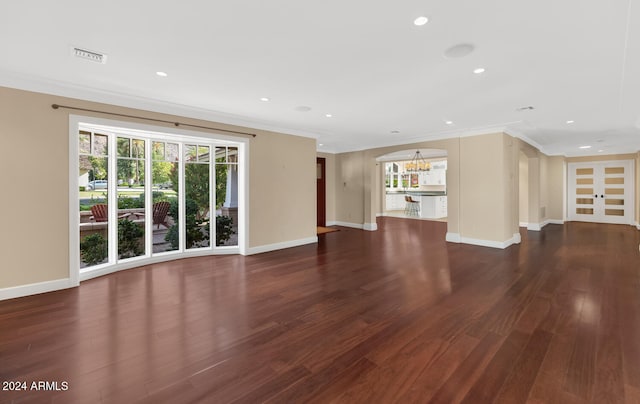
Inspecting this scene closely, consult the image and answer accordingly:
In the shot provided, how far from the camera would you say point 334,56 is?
9.35 ft

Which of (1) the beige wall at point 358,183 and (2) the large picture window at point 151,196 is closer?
(2) the large picture window at point 151,196

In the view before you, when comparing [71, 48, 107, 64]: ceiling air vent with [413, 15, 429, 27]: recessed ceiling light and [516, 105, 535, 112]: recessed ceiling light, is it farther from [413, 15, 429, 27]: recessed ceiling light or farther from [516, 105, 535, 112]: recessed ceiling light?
[516, 105, 535, 112]: recessed ceiling light

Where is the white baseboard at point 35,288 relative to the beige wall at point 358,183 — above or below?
below

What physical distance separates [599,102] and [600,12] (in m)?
3.06

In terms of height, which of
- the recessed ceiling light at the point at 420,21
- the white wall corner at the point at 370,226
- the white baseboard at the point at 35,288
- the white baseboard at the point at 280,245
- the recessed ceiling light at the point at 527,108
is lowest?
the white baseboard at the point at 35,288

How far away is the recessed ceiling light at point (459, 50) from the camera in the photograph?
2602 millimetres

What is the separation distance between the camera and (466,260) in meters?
5.17

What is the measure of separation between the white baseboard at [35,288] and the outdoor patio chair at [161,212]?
153cm

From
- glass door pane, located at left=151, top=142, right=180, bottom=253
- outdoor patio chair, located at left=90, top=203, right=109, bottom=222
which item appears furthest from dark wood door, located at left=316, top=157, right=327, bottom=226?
outdoor patio chair, located at left=90, top=203, right=109, bottom=222

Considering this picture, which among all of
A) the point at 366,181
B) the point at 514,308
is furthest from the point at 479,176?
the point at 514,308

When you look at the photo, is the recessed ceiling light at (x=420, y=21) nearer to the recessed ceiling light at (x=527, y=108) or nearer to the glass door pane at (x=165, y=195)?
the recessed ceiling light at (x=527, y=108)

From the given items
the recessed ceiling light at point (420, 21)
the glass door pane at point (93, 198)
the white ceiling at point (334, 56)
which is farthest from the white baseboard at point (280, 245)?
the recessed ceiling light at point (420, 21)

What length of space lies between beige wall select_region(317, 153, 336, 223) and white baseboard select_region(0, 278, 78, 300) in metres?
7.07

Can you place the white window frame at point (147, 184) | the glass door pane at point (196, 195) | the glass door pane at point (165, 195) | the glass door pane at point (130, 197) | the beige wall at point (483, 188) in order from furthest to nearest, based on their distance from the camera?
the beige wall at point (483, 188)
the glass door pane at point (196, 195)
the glass door pane at point (165, 195)
the glass door pane at point (130, 197)
the white window frame at point (147, 184)
